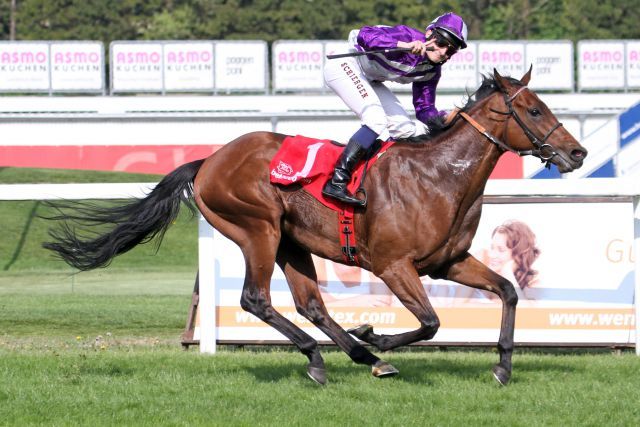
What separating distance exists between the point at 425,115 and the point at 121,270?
35.7 feet

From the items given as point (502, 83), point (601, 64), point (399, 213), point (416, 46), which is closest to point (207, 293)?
point (399, 213)

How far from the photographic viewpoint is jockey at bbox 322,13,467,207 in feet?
21.0

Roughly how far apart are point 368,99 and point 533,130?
1004 mm

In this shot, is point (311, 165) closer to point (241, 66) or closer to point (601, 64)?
point (241, 66)

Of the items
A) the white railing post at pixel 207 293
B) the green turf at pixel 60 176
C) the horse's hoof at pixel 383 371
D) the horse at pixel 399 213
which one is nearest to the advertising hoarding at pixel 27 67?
the green turf at pixel 60 176

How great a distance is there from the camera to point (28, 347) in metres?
8.30

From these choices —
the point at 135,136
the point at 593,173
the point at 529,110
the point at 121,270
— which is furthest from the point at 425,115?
the point at 135,136

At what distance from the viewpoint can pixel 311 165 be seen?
6.62 metres

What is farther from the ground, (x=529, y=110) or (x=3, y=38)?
(x=3, y=38)

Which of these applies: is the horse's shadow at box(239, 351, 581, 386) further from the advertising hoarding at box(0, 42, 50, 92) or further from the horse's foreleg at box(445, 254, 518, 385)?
the advertising hoarding at box(0, 42, 50, 92)

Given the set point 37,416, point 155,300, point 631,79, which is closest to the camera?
point 37,416

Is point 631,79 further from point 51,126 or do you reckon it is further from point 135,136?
point 51,126

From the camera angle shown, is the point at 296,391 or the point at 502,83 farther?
the point at 502,83

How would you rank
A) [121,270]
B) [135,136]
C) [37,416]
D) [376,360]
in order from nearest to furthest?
[37,416] < [376,360] < [121,270] < [135,136]
